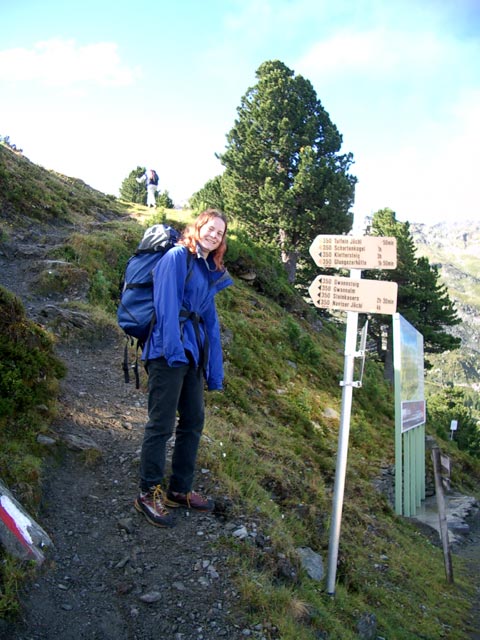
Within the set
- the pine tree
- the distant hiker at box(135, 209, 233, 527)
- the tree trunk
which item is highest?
the pine tree

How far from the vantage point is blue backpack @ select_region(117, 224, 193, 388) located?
12.6ft

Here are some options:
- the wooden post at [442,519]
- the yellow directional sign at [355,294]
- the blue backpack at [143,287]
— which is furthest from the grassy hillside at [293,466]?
the yellow directional sign at [355,294]

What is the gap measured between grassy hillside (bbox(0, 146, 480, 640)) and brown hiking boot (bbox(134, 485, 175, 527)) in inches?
20.8

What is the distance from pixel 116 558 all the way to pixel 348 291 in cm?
299

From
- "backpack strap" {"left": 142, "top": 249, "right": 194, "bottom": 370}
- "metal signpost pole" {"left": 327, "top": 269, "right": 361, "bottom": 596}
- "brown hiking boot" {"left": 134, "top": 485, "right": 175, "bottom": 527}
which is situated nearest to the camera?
"backpack strap" {"left": 142, "top": 249, "right": 194, "bottom": 370}

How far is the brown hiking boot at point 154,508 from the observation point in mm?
3900

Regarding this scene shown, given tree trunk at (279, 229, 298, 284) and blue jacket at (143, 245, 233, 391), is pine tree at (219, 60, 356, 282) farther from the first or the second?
blue jacket at (143, 245, 233, 391)

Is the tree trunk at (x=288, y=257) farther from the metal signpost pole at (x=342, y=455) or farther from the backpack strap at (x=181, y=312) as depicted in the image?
the backpack strap at (x=181, y=312)

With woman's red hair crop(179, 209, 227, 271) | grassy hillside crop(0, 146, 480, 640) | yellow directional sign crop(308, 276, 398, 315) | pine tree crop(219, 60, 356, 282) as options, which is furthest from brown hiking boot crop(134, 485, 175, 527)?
pine tree crop(219, 60, 356, 282)

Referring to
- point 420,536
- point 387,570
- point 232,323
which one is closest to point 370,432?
point 420,536

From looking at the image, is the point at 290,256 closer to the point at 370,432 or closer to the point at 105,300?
the point at 370,432

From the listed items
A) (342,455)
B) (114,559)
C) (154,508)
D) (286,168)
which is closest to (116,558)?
(114,559)

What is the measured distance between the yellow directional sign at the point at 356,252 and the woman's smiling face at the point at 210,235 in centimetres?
119

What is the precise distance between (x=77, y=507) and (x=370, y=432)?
868 cm
